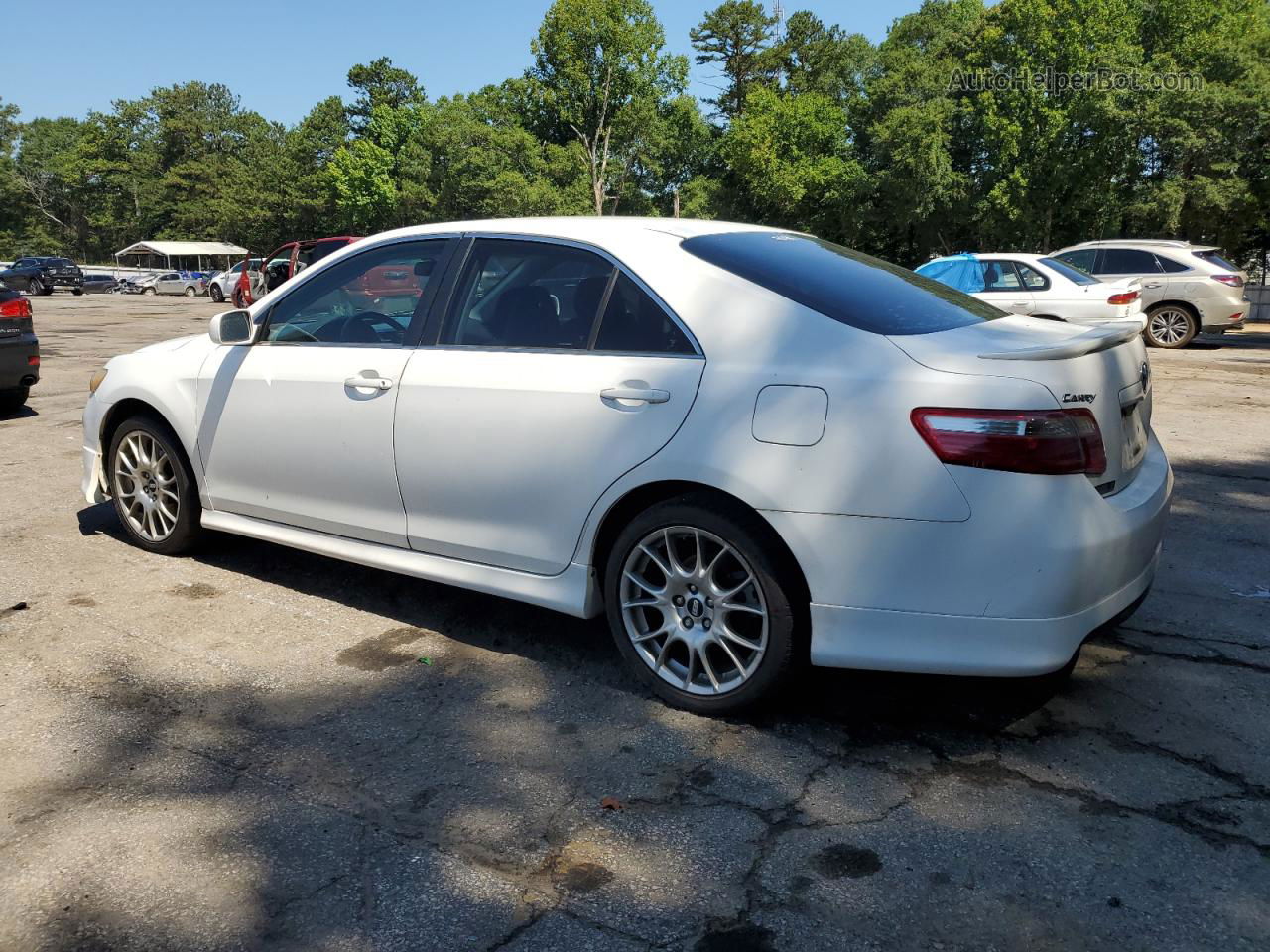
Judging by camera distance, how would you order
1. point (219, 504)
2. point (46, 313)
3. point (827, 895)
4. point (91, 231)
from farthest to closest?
point (91, 231) < point (46, 313) < point (219, 504) < point (827, 895)

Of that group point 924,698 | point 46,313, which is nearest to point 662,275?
point 924,698

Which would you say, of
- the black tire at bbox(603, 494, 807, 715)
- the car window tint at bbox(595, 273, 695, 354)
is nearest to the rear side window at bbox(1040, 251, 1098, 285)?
the car window tint at bbox(595, 273, 695, 354)

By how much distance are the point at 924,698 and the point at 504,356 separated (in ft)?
6.29

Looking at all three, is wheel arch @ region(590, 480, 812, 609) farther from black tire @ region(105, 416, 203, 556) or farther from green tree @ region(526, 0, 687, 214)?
green tree @ region(526, 0, 687, 214)

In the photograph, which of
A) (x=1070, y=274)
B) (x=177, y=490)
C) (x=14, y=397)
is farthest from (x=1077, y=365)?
(x=1070, y=274)

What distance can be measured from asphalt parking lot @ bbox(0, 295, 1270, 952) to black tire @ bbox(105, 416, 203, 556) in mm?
369

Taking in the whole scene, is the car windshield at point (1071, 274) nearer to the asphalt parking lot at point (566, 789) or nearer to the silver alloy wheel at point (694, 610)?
the asphalt parking lot at point (566, 789)

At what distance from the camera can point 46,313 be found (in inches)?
1227

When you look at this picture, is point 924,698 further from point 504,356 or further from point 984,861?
point 504,356

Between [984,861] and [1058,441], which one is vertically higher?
[1058,441]

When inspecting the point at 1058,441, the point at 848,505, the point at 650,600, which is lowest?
the point at 650,600

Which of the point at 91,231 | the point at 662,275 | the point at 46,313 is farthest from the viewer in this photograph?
the point at 91,231

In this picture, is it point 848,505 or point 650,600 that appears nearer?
point 848,505

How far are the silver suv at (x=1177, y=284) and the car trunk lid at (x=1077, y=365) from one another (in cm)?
1390
